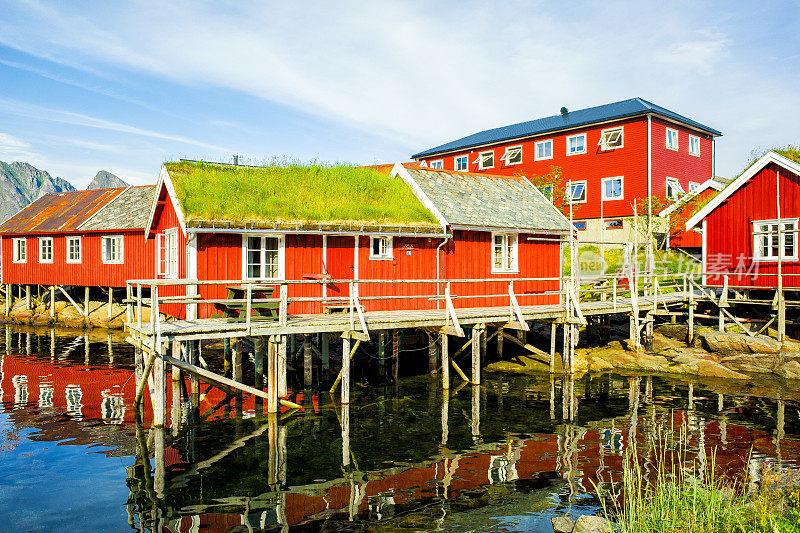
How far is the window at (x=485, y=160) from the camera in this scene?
4678 cm

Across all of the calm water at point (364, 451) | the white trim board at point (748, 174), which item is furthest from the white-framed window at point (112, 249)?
the white trim board at point (748, 174)

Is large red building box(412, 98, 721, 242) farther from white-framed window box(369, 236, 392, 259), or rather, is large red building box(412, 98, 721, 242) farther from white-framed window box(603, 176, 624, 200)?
white-framed window box(369, 236, 392, 259)

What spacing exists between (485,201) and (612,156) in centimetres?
1964

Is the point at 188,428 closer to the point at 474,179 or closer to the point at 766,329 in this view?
the point at 474,179

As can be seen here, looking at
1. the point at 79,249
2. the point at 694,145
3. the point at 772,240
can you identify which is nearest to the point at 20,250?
the point at 79,249

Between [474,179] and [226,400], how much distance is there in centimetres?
1412

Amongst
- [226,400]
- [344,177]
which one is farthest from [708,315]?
[226,400]

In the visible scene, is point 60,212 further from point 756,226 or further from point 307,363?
point 756,226

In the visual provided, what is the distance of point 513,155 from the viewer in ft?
149

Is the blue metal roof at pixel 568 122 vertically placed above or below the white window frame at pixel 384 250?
above

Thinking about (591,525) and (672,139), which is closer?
(591,525)

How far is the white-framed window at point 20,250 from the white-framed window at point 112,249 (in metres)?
7.00

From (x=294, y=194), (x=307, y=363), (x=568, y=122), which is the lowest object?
(x=307, y=363)

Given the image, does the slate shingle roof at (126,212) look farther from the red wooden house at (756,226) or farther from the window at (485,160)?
the red wooden house at (756,226)
